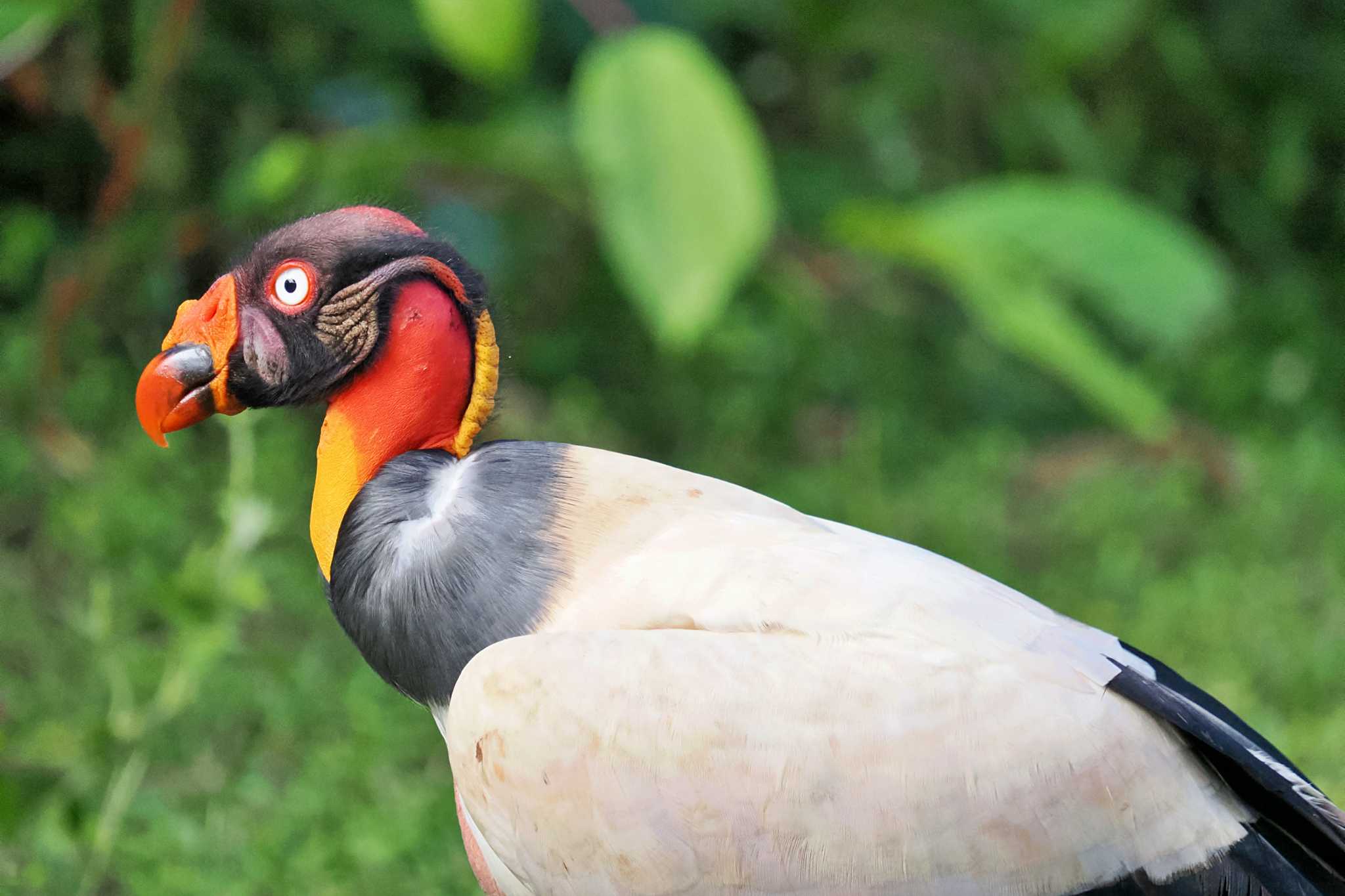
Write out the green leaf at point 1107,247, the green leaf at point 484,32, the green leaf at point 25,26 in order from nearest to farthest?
the green leaf at point 25,26, the green leaf at point 484,32, the green leaf at point 1107,247

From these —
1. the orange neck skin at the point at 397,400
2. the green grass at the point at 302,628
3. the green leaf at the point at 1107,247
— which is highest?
the orange neck skin at the point at 397,400

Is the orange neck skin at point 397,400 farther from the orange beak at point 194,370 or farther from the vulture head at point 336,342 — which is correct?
the orange beak at point 194,370

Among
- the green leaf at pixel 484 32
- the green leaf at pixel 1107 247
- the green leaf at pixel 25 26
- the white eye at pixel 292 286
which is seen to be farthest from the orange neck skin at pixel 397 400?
the green leaf at pixel 1107 247

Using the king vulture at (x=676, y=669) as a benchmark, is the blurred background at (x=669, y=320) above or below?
below

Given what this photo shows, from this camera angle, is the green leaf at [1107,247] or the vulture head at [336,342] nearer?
the vulture head at [336,342]

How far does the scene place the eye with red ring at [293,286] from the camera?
160 centimetres

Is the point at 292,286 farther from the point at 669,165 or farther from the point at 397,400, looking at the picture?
the point at 669,165

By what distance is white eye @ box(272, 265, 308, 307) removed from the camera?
1.60 m

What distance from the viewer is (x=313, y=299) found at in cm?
160

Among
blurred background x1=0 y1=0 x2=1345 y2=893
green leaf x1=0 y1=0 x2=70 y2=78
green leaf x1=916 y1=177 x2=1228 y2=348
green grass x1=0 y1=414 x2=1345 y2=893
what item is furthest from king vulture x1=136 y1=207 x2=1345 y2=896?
green leaf x1=916 y1=177 x2=1228 y2=348

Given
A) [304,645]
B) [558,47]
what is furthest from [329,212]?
[558,47]

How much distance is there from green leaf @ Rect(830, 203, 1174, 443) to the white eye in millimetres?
2321

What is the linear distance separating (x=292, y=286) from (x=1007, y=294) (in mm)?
2371

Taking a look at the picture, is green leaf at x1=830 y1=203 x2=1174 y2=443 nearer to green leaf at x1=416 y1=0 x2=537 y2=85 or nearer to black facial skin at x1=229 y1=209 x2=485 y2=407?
green leaf at x1=416 y1=0 x2=537 y2=85
